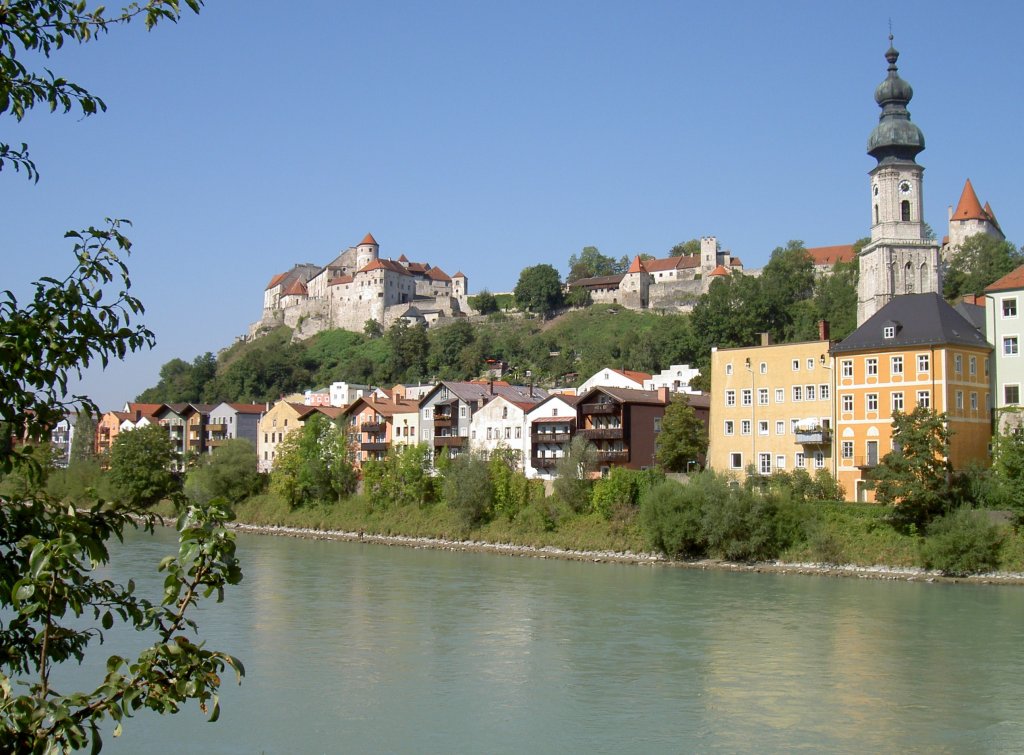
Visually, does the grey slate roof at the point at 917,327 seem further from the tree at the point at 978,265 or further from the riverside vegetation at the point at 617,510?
the tree at the point at 978,265

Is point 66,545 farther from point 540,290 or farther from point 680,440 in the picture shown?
point 540,290

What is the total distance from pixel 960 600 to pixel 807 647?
7.36 m

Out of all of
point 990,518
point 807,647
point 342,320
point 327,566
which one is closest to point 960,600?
point 990,518

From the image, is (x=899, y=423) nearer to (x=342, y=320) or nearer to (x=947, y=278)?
(x=947, y=278)

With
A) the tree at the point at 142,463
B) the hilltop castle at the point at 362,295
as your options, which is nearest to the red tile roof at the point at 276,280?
the hilltop castle at the point at 362,295

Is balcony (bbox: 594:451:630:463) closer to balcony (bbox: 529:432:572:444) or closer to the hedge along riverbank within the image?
balcony (bbox: 529:432:572:444)

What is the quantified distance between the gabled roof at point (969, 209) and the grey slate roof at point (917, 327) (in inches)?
1902

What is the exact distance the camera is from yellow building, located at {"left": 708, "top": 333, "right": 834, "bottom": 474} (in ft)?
117

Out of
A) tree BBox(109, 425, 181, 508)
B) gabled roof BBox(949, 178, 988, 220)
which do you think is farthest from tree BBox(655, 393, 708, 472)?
gabled roof BBox(949, 178, 988, 220)

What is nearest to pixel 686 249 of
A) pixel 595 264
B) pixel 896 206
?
pixel 595 264

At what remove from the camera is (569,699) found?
16125mm

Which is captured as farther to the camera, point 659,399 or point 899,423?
point 659,399

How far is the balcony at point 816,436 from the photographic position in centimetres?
3525

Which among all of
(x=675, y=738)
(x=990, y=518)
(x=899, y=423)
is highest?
(x=899, y=423)
